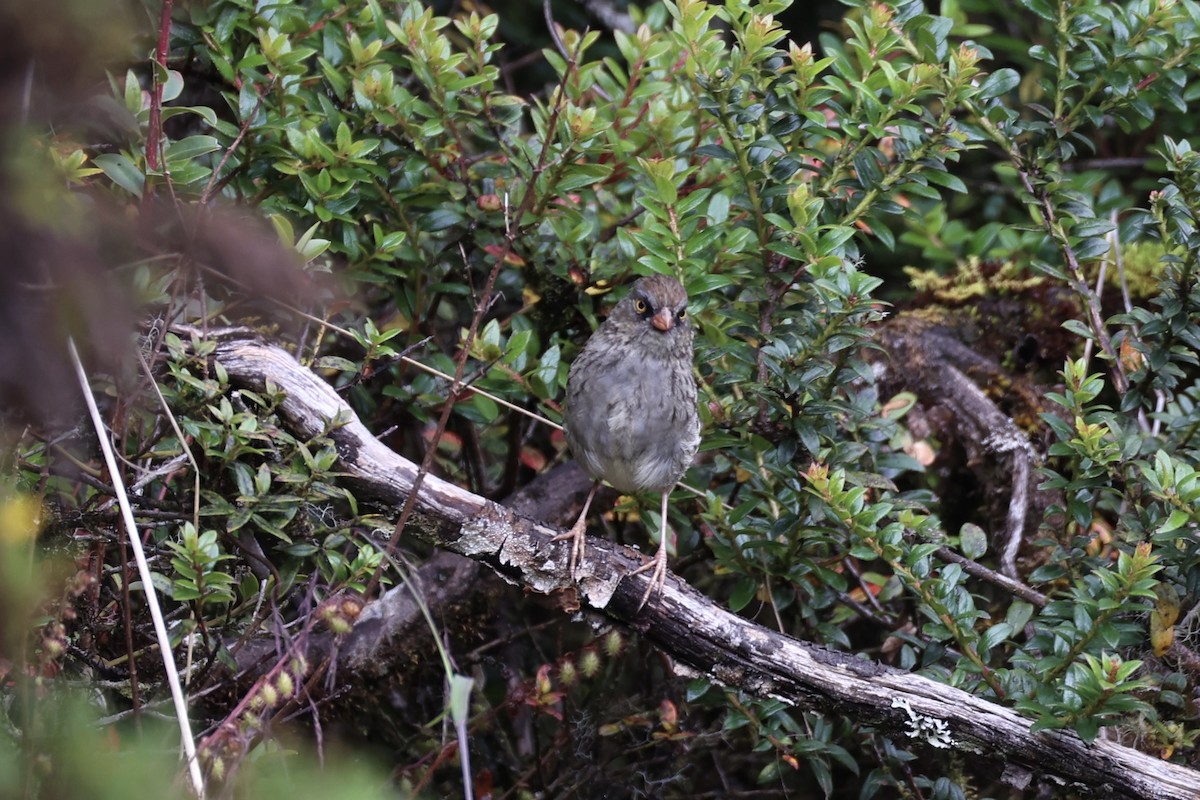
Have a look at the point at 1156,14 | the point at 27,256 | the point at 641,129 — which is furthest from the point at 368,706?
the point at 1156,14

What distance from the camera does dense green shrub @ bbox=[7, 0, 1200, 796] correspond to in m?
3.07

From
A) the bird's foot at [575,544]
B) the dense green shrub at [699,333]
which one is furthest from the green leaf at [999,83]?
the bird's foot at [575,544]

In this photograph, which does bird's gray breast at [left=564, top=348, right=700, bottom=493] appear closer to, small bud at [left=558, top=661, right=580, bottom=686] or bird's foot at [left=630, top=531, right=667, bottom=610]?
bird's foot at [left=630, top=531, right=667, bottom=610]

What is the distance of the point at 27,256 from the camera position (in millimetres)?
1222

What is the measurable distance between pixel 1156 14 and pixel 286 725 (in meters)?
3.64

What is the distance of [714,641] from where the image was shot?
311cm

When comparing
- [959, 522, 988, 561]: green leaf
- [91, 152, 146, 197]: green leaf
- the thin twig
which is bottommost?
[959, 522, 988, 561]: green leaf

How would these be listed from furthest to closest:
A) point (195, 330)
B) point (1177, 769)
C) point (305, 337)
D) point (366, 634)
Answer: point (366, 634), point (305, 337), point (195, 330), point (1177, 769)

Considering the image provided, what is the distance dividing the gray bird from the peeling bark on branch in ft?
1.32

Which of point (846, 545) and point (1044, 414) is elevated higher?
point (1044, 414)

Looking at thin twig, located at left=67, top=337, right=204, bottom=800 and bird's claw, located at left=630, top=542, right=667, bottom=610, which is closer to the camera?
thin twig, located at left=67, top=337, right=204, bottom=800

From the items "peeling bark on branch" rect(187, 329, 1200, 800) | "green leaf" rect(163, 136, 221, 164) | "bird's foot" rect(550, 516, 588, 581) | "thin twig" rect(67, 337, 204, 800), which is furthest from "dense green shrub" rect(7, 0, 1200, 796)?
"bird's foot" rect(550, 516, 588, 581)

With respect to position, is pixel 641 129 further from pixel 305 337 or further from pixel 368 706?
pixel 368 706

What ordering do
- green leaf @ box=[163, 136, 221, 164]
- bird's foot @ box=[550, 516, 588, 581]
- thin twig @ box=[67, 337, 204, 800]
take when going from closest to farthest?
thin twig @ box=[67, 337, 204, 800] → green leaf @ box=[163, 136, 221, 164] → bird's foot @ box=[550, 516, 588, 581]
